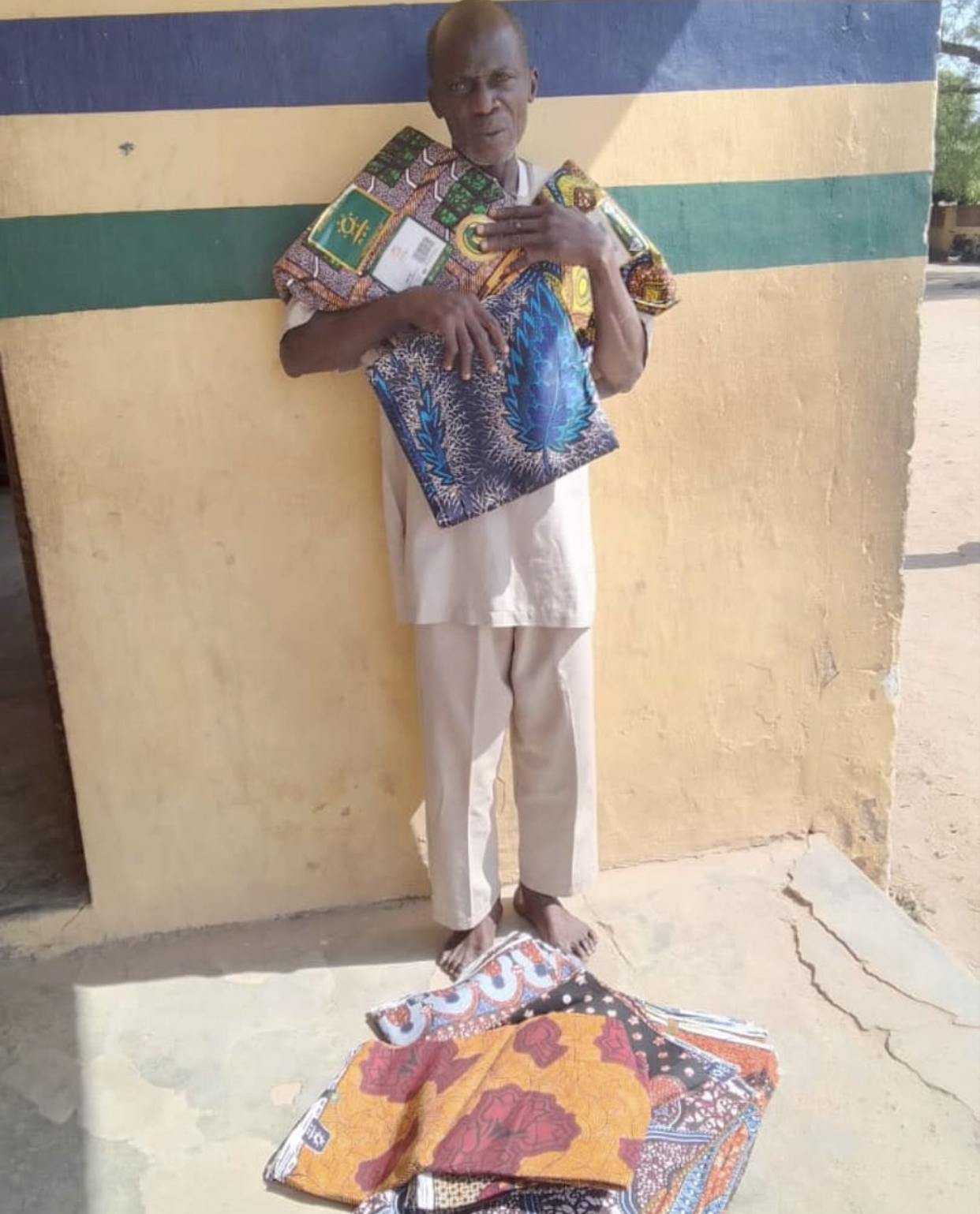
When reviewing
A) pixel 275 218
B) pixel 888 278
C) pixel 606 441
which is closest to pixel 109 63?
pixel 275 218

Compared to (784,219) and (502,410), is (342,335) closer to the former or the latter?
(502,410)

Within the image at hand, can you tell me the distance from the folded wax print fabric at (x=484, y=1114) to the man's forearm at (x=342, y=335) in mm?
1270

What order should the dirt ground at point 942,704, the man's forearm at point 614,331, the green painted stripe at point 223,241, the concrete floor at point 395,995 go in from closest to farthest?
1. the concrete floor at point 395,995
2. the man's forearm at point 614,331
3. the green painted stripe at point 223,241
4. the dirt ground at point 942,704

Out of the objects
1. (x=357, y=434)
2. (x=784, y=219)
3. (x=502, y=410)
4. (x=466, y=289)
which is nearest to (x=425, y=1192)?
(x=502, y=410)

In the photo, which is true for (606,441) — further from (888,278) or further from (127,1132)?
(127,1132)

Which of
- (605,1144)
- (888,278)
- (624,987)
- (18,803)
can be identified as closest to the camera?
(605,1144)

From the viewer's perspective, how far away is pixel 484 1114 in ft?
6.37

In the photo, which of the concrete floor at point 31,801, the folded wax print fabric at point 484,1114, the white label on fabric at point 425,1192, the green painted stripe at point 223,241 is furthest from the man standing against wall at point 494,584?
the concrete floor at point 31,801

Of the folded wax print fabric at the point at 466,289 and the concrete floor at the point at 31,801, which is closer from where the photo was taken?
the folded wax print fabric at the point at 466,289

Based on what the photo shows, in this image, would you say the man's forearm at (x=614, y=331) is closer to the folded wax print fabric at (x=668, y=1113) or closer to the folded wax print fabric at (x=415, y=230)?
the folded wax print fabric at (x=415, y=230)

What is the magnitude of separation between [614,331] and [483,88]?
469 mm

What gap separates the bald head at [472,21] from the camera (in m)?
1.94

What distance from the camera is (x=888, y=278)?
8.44ft

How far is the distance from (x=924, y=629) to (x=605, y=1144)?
13.1 ft
